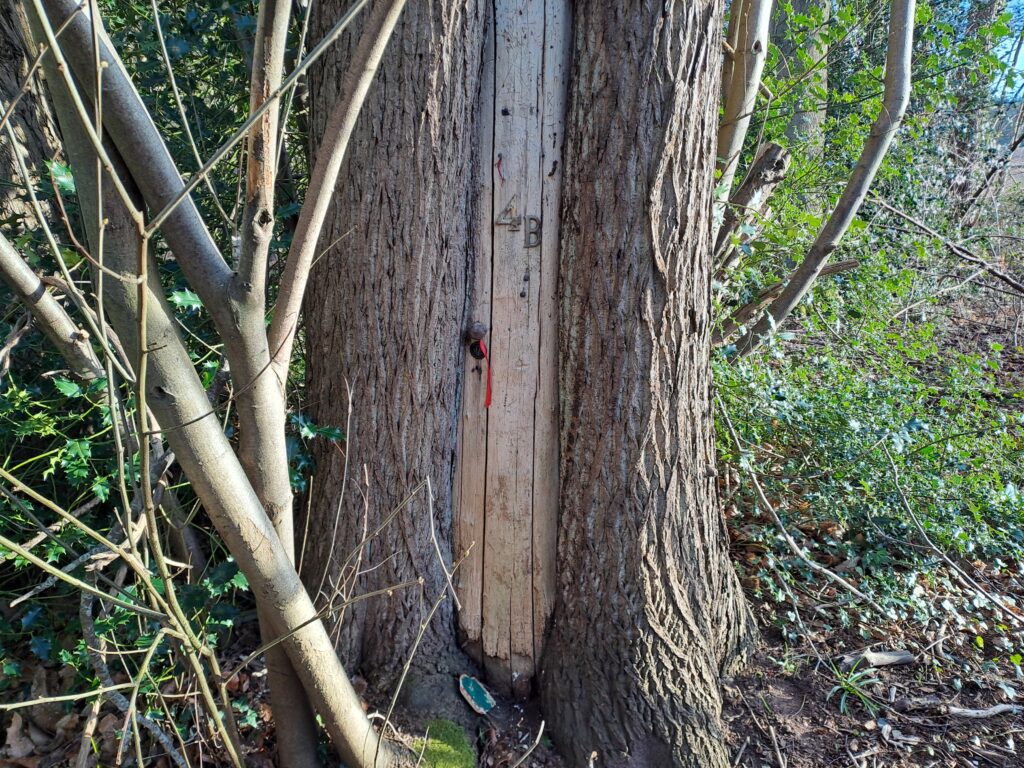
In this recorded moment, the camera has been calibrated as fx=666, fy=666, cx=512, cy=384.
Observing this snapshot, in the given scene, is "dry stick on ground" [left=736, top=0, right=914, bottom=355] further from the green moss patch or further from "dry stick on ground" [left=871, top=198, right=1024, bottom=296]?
the green moss patch

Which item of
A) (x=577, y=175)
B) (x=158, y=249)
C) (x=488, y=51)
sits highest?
(x=488, y=51)

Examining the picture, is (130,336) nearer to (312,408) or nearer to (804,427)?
(312,408)

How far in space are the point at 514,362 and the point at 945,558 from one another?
224 centimetres

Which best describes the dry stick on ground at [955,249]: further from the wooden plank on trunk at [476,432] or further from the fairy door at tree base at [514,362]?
the wooden plank on trunk at [476,432]

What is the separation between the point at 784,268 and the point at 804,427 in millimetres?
1258

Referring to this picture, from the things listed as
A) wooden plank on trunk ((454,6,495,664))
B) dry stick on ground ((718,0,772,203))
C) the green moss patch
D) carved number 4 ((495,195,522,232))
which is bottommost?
the green moss patch

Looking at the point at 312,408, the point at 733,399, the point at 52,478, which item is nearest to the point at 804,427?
the point at 733,399

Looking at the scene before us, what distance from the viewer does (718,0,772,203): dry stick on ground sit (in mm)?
3379

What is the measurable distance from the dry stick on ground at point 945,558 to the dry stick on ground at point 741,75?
162 centimetres

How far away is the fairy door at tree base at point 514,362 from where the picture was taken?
218 cm

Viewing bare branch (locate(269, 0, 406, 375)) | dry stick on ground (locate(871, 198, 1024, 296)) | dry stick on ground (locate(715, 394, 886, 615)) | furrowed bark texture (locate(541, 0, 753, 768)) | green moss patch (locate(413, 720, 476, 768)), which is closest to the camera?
Answer: bare branch (locate(269, 0, 406, 375))

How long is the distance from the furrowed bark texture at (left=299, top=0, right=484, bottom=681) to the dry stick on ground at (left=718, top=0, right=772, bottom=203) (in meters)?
1.72

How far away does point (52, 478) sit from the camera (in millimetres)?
2693

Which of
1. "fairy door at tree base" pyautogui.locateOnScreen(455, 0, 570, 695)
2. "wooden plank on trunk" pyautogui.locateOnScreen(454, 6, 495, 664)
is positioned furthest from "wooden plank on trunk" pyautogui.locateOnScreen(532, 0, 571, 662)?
"wooden plank on trunk" pyautogui.locateOnScreen(454, 6, 495, 664)
